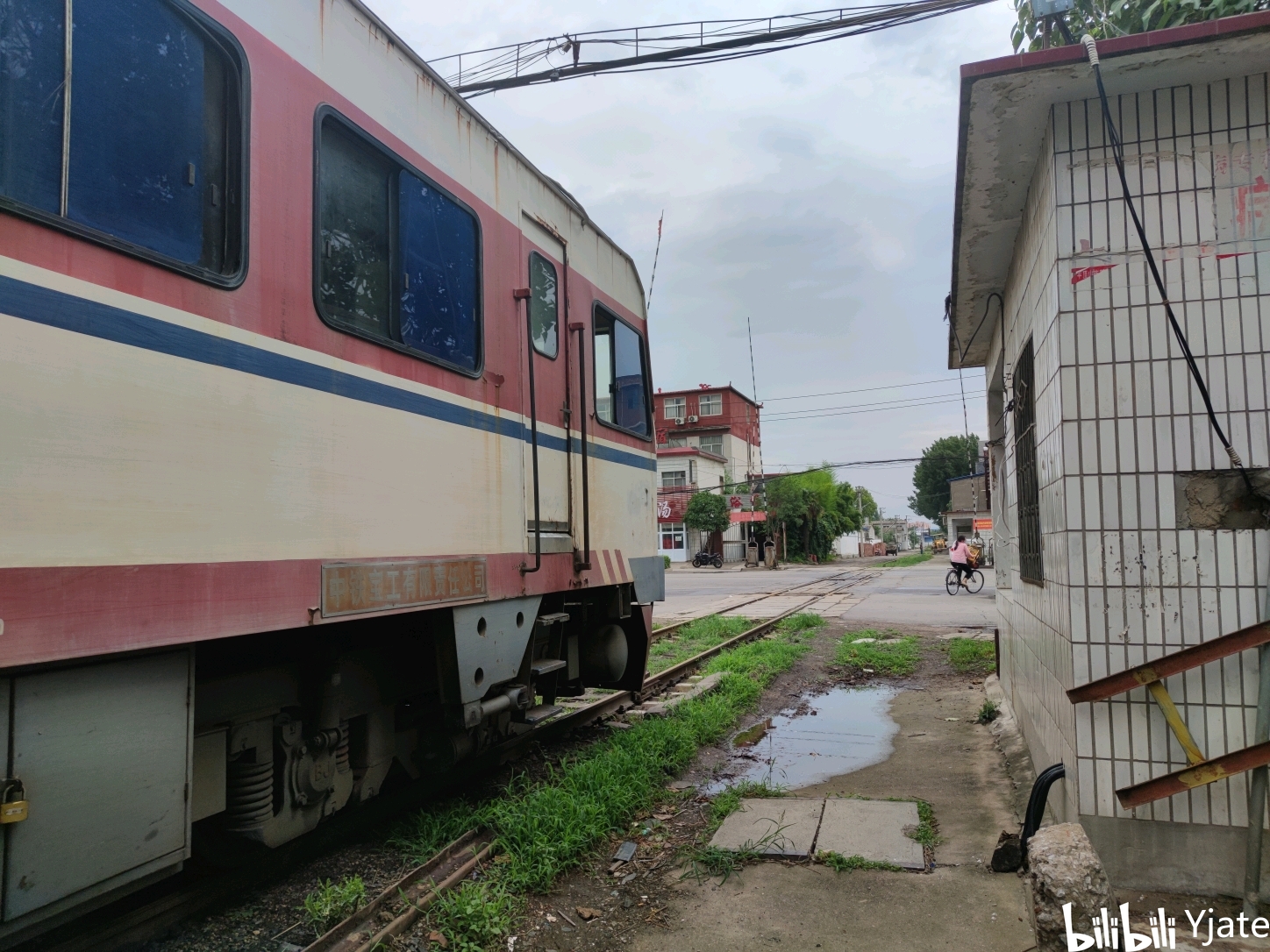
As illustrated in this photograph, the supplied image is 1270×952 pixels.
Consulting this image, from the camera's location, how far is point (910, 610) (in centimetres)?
1767

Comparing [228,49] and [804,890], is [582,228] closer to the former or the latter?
[228,49]

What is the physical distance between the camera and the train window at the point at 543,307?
16.7 ft

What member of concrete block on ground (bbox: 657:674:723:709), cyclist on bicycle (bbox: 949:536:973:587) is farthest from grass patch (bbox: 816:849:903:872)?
cyclist on bicycle (bbox: 949:536:973:587)

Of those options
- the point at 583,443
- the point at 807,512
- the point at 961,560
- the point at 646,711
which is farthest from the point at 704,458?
the point at 583,443

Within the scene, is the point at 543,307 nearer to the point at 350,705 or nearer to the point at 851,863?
the point at 350,705

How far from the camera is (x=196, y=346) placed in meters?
2.66

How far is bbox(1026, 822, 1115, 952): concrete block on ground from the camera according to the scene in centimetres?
278

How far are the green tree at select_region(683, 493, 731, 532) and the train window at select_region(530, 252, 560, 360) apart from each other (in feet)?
128

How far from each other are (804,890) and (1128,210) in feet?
10.5

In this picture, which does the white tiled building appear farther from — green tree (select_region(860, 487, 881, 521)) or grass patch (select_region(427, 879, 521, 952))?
green tree (select_region(860, 487, 881, 521))

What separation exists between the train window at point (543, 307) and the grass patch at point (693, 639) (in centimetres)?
466

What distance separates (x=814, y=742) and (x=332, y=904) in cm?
434

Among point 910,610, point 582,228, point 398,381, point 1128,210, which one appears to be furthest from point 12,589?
point 910,610

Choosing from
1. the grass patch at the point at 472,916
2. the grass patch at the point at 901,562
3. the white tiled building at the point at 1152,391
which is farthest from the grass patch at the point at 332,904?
the grass patch at the point at 901,562
